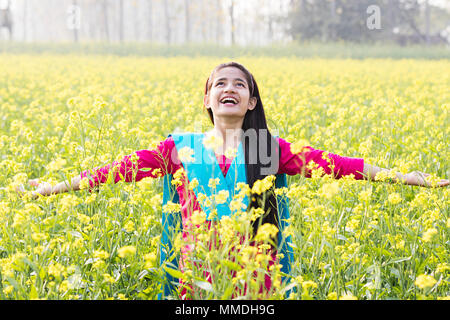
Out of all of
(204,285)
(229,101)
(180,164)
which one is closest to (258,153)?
(229,101)

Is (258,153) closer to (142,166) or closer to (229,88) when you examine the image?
(229,88)

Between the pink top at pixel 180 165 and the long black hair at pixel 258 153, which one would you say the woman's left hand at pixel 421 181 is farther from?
the long black hair at pixel 258 153

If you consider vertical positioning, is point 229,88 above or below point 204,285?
above

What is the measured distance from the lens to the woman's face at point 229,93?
2.55m

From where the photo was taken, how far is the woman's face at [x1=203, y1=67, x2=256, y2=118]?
8.36 ft

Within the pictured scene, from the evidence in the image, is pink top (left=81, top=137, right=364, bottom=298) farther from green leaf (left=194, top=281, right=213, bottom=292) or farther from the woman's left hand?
green leaf (left=194, top=281, right=213, bottom=292)

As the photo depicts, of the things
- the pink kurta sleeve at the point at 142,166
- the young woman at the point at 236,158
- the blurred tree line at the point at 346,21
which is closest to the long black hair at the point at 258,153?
the young woman at the point at 236,158

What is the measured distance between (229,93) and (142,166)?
603mm

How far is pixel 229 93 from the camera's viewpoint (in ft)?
8.45

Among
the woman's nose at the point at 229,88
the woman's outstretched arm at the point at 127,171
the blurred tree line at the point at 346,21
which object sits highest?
the blurred tree line at the point at 346,21

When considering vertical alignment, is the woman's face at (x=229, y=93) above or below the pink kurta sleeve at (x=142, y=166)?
above

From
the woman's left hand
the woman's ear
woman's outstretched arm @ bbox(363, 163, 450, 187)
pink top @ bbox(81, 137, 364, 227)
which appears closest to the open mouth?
the woman's ear

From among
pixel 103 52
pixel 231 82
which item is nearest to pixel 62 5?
pixel 103 52
